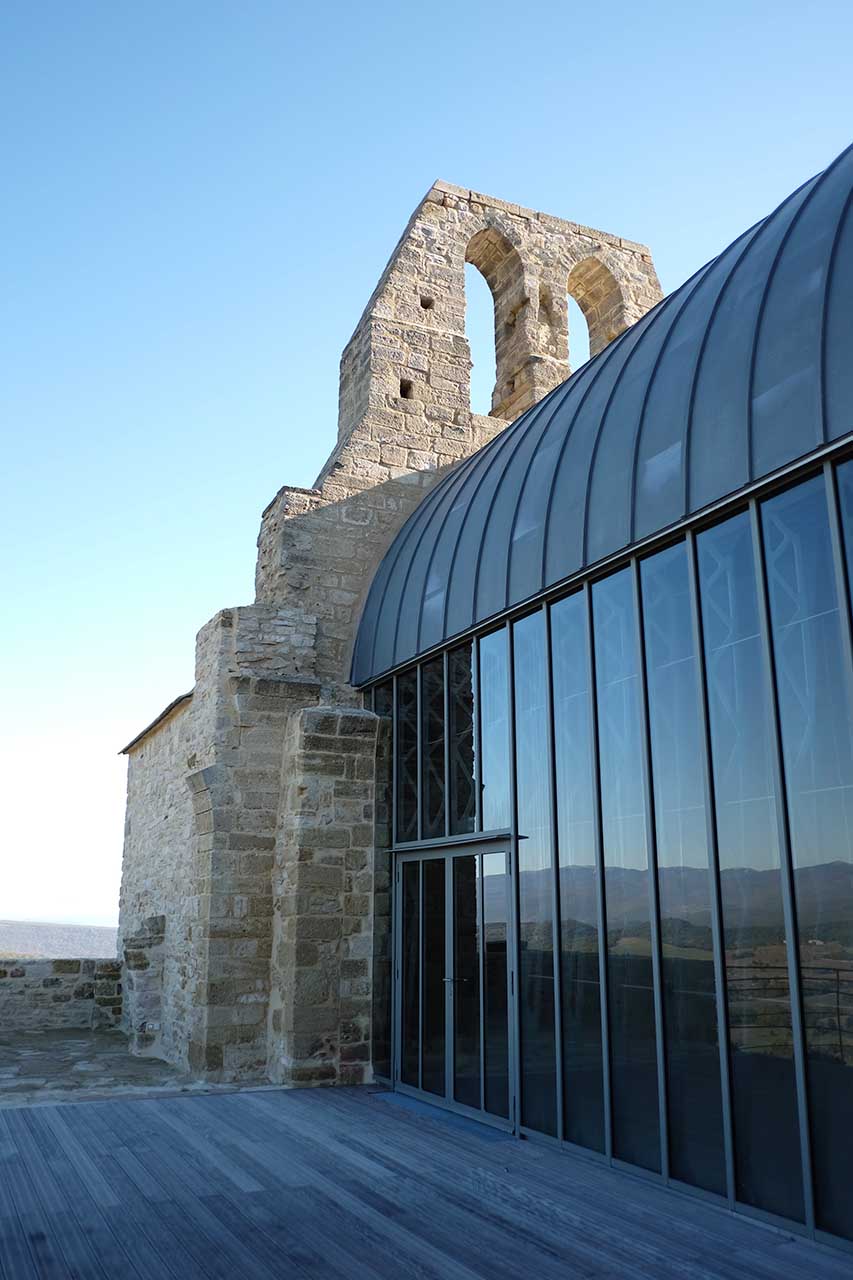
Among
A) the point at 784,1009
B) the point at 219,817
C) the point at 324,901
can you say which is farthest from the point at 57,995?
the point at 784,1009

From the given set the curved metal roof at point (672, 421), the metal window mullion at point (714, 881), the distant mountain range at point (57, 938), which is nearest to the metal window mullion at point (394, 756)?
the curved metal roof at point (672, 421)

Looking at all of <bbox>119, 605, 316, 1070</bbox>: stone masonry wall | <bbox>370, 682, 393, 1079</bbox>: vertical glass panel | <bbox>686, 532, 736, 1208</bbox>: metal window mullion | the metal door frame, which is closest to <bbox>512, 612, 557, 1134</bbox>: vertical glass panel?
the metal door frame

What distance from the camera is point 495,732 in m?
7.88

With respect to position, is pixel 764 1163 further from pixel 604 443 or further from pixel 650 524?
pixel 604 443

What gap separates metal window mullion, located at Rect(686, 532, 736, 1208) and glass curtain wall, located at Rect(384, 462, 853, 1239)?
0.04ft

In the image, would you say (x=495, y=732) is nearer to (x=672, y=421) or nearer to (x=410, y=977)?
(x=410, y=977)

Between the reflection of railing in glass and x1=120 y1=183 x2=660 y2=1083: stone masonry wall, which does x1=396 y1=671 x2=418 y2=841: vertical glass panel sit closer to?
x1=120 y1=183 x2=660 y2=1083: stone masonry wall

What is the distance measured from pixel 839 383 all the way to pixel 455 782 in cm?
467

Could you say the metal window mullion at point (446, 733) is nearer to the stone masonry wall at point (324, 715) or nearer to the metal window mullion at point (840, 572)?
the stone masonry wall at point (324, 715)

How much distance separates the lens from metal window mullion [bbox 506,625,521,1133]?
6969 mm

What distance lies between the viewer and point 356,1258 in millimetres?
4438

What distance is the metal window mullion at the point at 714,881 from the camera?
16.6 feet

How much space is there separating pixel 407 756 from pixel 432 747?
592 millimetres

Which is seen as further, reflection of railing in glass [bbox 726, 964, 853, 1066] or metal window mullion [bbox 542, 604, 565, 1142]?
metal window mullion [bbox 542, 604, 565, 1142]
